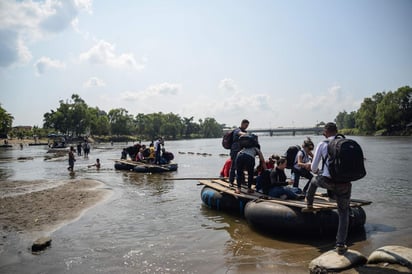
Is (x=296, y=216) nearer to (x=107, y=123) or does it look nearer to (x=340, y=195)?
(x=340, y=195)

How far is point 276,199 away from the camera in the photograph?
9.26m

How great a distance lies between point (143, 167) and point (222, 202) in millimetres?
13004

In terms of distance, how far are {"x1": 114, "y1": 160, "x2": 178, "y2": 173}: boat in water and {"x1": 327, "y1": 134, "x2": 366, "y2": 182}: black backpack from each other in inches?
714

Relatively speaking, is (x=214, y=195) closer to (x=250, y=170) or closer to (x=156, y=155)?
(x=250, y=170)

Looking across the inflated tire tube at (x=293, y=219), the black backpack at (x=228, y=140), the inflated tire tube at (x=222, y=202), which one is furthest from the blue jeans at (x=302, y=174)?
the black backpack at (x=228, y=140)

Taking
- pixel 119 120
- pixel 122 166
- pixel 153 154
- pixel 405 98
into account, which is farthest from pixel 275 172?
pixel 119 120

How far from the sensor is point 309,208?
25.7 feet

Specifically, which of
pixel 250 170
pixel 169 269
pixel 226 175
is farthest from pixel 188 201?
pixel 169 269

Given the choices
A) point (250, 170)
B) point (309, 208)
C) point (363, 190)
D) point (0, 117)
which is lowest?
point (363, 190)

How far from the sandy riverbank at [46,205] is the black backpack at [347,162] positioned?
7.93 meters

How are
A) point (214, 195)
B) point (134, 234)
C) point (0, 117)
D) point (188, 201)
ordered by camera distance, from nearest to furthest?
point (134, 234) < point (214, 195) < point (188, 201) < point (0, 117)

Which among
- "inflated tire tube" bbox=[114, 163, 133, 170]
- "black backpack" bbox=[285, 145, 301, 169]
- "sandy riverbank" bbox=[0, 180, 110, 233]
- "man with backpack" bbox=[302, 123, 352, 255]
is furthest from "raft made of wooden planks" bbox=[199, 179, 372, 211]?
"inflated tire tube" bbox=[114, 163, 133, 170]

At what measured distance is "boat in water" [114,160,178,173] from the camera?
23.2 m

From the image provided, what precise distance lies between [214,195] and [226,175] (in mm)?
2617
